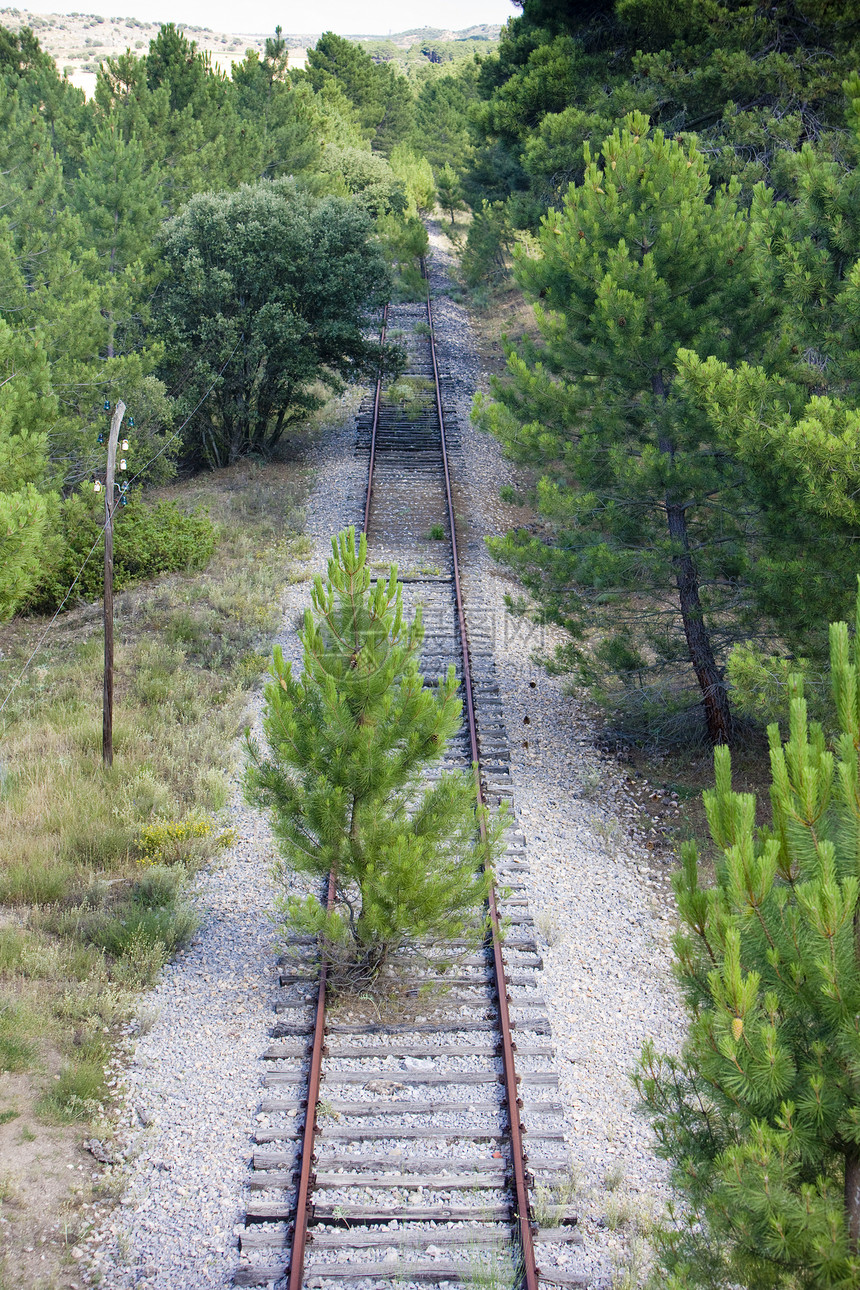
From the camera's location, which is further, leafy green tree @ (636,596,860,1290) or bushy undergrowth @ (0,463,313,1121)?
bushy undergrowth @ (0,463,313,1121)

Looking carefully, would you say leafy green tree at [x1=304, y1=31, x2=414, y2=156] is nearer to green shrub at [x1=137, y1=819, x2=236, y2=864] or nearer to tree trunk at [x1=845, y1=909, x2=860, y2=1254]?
green shrub at [x1=137, y1=819, x2=236, y2=864]

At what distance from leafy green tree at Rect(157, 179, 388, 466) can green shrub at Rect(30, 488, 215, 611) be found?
380cm

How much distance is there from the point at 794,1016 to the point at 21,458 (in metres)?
11.5

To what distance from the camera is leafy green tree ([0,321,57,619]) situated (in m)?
10.1

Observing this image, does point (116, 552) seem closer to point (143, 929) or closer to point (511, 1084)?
point (143, 929)

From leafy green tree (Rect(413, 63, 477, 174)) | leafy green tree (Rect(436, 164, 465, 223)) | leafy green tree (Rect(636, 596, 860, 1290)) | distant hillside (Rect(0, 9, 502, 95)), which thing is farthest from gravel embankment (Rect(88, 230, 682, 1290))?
distant hillside (Rect(0, 9, 502, 95))

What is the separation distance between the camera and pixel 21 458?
12141 mm

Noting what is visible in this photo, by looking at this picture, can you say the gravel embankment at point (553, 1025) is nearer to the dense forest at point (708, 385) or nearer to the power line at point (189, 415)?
the dense forest at point (708, 385)

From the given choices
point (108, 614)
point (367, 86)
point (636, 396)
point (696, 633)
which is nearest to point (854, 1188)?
point (696, 633)

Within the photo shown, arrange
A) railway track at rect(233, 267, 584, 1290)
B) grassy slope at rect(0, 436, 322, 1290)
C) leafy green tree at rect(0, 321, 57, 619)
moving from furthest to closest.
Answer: leafy green tree at rect(0, 321, 57, 619) < grassy slope at rect(0, 436, 322, 1290) < railway track at rect(233, 267, 584, 1290)

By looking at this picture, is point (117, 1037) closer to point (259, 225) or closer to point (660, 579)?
point (660, 579)

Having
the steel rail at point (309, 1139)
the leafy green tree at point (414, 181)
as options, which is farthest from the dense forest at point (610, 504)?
the leafy green tree at point (414, 181)

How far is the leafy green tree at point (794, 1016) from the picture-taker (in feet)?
10.5

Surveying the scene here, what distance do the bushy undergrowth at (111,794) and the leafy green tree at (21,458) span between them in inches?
59.2
